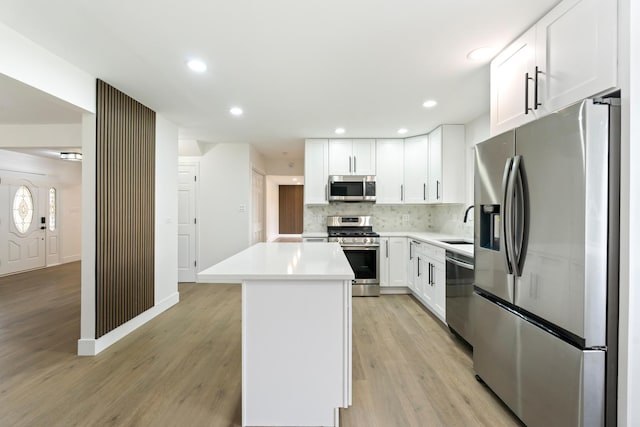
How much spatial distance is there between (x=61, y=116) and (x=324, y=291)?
4002 millimetres

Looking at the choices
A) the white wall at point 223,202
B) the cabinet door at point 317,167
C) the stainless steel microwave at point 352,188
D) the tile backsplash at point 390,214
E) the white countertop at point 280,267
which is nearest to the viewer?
the white countertop at point 280,267

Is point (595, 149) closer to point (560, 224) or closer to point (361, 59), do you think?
point (560, 224)

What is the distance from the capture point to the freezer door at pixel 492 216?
5.82ft

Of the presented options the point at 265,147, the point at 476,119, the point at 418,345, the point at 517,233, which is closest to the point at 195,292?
the point at 265,147

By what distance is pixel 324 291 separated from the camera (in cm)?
168

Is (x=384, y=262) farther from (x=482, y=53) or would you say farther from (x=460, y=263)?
(x=482, y=53)

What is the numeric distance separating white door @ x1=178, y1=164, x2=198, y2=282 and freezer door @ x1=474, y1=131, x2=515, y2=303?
14.6ft

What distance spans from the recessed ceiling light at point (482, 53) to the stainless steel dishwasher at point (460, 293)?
156cm

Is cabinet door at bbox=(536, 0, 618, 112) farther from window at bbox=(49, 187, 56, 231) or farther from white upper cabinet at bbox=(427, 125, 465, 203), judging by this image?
window at bbox=(49, 187, 56, 231)

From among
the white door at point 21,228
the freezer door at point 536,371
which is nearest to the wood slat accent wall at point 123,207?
the freezer door at point 536,371

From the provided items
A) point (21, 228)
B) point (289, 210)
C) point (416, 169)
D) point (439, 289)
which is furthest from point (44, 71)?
point (289, 210)

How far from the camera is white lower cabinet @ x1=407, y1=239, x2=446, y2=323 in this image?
Result: 3.21 metres

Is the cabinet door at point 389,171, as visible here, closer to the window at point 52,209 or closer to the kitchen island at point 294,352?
the kitchen island at point 294,352

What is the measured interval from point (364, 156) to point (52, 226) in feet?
22.8
